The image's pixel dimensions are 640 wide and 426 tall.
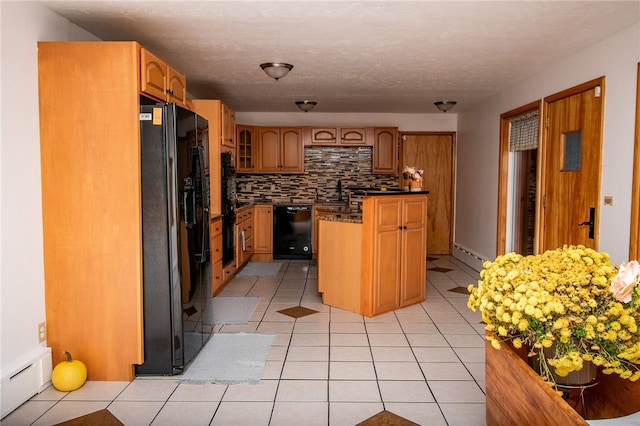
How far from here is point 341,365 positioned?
3125 millimetres

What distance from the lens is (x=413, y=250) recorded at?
451cm

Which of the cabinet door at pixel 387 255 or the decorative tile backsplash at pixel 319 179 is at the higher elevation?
the decorative tile backsplash at pixel 319 179

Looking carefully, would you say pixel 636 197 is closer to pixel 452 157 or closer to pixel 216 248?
pixel 216 248

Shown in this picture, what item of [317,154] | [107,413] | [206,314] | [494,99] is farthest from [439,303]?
[317,154]

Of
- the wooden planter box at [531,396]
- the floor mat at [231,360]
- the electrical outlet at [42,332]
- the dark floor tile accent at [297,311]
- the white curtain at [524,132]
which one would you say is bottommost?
the floor mat at [231,360]

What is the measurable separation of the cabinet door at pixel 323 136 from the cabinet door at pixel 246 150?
91 cm

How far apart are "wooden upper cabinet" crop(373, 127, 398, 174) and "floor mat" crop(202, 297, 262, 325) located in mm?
3289

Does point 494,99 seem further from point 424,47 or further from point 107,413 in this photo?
point 107,413

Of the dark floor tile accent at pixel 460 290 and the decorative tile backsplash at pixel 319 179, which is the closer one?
the dark floor tile accent at pixel 460 290

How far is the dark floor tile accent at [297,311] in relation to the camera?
13.9 feet

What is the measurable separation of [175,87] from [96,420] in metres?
2.31

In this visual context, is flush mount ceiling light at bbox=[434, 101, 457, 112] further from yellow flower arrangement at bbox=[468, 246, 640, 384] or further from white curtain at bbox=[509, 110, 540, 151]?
yellow flower arrangement at bbox=[468, 246, 640, 384]

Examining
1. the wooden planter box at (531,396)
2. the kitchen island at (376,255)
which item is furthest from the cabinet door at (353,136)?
the wooden planter box at (531,396)

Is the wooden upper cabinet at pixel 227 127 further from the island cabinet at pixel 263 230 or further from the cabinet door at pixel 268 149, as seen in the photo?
the island cabinet at pixel 263 230
